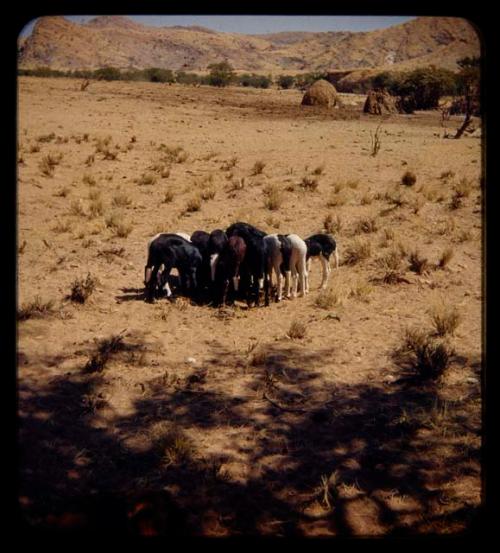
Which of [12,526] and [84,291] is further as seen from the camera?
[84,291]

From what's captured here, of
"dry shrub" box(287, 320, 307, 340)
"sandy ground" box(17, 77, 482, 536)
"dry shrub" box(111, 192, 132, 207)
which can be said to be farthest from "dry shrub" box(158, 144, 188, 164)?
"dry shrub" box(287, 320, 307, 340)

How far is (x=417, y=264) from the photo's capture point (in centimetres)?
929

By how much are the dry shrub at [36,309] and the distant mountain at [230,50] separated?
8470cm

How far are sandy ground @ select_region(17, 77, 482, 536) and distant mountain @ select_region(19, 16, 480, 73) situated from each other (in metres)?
78.2

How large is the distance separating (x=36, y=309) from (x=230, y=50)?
14388cm

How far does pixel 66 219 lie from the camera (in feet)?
38.3

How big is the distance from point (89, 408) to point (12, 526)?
2588 mm

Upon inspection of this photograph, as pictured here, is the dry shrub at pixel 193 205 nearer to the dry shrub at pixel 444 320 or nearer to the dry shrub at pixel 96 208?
the dry shrub at pixel 96 208

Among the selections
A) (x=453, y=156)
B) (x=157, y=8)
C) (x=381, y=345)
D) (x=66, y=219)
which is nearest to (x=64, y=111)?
(x=66, y=219)

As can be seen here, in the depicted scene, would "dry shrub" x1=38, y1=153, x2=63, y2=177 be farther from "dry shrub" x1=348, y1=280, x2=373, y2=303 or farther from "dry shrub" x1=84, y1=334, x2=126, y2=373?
"dry shrub" x1=348, y1=280, x2=373, y2=303

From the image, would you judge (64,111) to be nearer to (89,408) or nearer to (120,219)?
(120,219)

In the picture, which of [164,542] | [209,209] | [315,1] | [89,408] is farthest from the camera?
[209,209]

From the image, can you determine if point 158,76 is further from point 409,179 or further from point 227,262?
point 227,262

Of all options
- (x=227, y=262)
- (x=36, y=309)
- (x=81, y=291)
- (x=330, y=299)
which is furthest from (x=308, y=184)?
(x=36, y=309)
